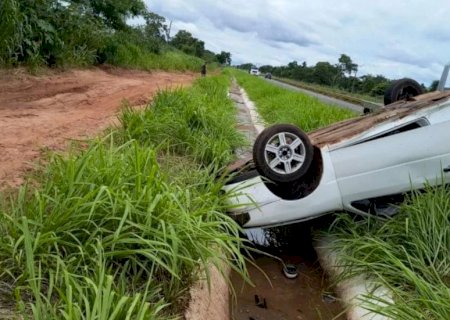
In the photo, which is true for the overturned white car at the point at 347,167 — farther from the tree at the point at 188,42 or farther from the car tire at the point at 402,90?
the tree at the point at 188,42

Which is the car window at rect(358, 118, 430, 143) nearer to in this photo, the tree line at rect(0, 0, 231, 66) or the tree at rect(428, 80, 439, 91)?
the tree at rect(428, 80, 439, 91)

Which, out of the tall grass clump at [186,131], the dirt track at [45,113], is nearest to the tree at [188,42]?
the dirt track at [45,113]

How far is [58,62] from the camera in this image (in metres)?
12.7

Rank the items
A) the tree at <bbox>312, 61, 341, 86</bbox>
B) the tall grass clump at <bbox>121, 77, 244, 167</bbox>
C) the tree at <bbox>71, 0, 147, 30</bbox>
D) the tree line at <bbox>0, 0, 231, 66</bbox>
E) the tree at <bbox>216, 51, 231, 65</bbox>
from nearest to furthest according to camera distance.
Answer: the tall grass clump at <bbox>121, 77, 244, 167</bbox> → the tree line at <bbox>0, 0, 231, 66</bbox> → the tree at <bbox>71, 0, 147, 30</bbox> → the tree at <bbox>312, 61, 341, 86</bbox> → the tree at <bbox>216, 51, 231, 65</bbox>

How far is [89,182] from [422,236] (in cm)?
217

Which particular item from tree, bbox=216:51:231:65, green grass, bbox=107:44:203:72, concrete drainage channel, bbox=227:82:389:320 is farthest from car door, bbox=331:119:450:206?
tree, bbox=216:51:231:65

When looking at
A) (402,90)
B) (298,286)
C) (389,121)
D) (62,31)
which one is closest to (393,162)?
(389,121)

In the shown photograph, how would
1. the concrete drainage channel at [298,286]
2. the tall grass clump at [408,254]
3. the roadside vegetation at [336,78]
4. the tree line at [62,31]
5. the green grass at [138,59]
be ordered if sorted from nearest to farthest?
1. the tall grass clump at [408,254]
2. the concrete drainage channel at [298,286]
3. the tree line at [62,31]
4. the green grass at [138,59]
5. the roadside vegetation at [336,78]

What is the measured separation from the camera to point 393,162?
11.9 feet

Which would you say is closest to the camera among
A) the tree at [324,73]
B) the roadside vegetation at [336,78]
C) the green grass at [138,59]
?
the green grass at [138,59]

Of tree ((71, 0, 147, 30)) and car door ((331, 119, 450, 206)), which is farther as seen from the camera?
tree ((71, 0, 147, 30))

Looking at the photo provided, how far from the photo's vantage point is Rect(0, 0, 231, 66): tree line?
31.4ft

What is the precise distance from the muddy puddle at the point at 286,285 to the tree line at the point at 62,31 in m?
7.15

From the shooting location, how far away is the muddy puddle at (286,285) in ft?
10.4
